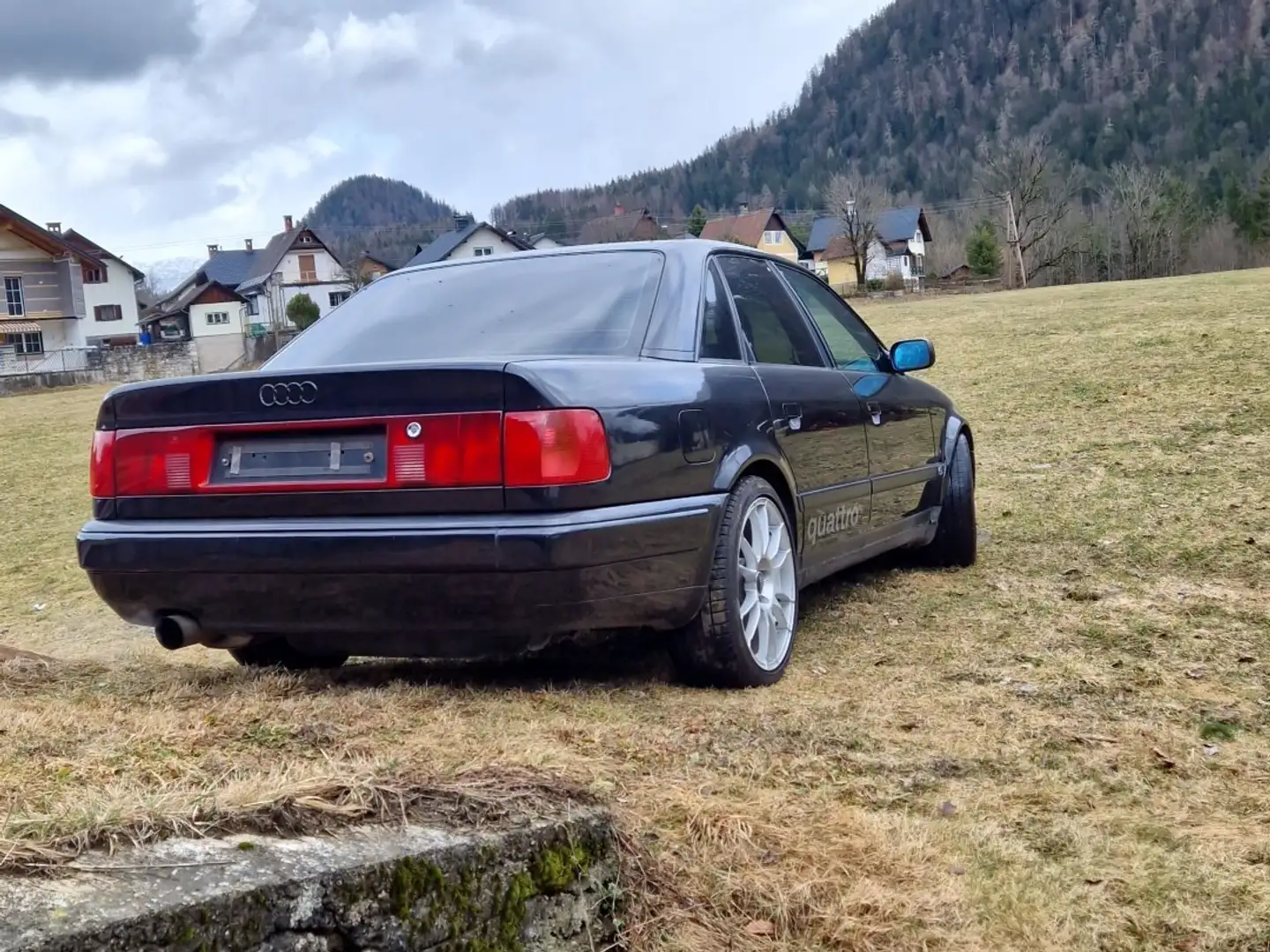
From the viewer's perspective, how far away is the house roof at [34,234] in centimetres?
5050

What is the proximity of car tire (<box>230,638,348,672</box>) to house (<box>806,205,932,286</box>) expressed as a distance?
90.8 meters

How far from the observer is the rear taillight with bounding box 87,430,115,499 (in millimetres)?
3752

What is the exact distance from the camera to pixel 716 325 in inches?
163

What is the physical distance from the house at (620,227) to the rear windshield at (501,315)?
266 feet

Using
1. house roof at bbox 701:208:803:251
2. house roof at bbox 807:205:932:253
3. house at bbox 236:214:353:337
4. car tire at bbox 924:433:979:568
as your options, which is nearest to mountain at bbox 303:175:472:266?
house roof at bbox 701:208:803:251

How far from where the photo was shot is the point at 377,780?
7.84 ft

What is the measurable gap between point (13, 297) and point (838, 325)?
5519 centimetres

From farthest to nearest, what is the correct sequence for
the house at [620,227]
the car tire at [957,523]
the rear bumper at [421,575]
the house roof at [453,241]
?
the house at [620,227], the house roof at [453,241], the car tire at [957,523], the rear bumper at [421,575]

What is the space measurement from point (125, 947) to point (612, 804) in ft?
3.41

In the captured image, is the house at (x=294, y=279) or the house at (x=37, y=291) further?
the house at (x=294, y=279)

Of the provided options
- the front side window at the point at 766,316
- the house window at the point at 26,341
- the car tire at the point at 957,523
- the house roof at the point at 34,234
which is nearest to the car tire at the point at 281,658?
the front side window at the point at 766,316

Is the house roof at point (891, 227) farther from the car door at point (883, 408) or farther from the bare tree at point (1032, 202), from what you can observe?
the car door at point (883, 408)

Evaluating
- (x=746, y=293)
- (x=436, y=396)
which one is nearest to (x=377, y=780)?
(x=436, y=396)

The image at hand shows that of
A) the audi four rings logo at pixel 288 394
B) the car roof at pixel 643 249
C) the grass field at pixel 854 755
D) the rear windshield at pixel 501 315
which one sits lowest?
the grass field at pixel 854 755
